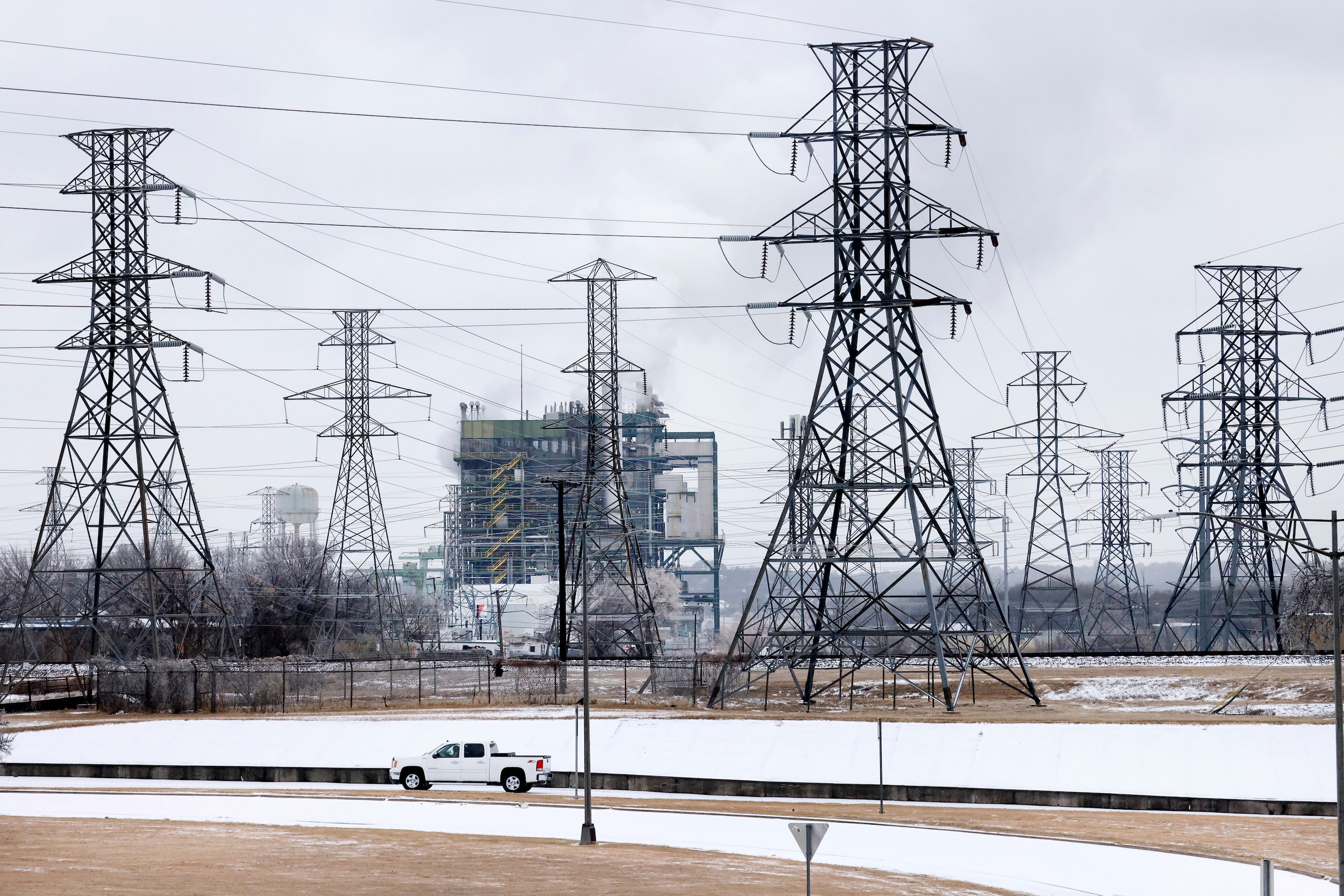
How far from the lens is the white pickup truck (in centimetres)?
4516

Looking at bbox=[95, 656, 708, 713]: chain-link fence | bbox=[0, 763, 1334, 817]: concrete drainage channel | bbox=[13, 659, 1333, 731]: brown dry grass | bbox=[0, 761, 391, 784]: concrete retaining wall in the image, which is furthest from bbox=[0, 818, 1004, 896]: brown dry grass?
bbox=[95, 656, 708, 713]: chain-link fence

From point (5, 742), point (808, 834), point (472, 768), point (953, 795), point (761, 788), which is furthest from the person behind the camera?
point (5, 742)

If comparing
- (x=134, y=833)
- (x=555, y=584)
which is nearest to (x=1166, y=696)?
(x=134, y=833)

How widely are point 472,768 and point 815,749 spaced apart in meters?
10.2

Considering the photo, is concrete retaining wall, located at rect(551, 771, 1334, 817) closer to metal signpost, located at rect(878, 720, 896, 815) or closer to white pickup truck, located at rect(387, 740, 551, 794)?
metal signpost, located at rect(878, 720, 896, 815)

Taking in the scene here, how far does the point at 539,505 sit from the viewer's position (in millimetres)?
172875

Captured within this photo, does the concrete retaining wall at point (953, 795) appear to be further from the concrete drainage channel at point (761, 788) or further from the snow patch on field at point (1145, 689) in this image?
the snow patch on field at point (1145, 689)

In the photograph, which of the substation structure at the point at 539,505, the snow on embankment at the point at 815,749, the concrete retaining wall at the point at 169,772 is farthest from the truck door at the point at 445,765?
the substation structure at the point at 539,505

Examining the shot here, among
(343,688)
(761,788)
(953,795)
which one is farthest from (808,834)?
(343,688)

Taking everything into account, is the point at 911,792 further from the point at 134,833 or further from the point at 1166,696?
the point at 134,833

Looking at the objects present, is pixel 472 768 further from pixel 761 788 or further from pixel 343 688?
pixel 343 688

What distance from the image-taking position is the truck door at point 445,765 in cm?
4541

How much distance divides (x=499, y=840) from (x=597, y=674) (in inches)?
1357

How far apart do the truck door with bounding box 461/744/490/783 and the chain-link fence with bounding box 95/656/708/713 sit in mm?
13050
